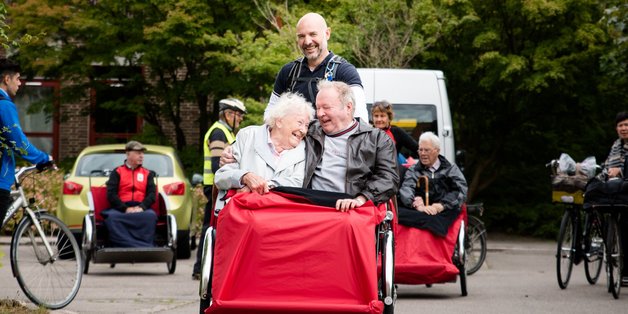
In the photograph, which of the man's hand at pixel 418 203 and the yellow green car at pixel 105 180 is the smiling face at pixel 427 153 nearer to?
the man's hand at pixel 418 203

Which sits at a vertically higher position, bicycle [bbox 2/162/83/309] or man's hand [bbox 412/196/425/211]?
man's hand [bbox 412/196/425/211]

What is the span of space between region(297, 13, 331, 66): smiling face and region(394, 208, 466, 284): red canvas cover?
3.31m

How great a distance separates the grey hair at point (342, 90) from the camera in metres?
7.76

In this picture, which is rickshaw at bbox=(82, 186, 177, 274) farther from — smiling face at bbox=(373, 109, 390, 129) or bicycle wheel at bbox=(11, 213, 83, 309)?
bicycle wheel at bbox=(11, 213, 83, 309)

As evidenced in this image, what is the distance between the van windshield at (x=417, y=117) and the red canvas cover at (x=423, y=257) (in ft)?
16.6

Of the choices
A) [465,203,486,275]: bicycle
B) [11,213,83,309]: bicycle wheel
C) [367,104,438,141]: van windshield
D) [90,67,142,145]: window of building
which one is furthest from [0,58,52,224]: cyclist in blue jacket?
[90,67,142,145]: window of building

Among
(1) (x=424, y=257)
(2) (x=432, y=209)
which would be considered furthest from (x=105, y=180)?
(1) (x=424, y=257)

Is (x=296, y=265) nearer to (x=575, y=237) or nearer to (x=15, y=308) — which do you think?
(x=15, y=308)

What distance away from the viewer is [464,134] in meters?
24.5

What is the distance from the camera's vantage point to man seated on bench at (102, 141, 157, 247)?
1397 cm

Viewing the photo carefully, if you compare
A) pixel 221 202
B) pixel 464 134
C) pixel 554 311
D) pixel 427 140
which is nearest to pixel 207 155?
pixel 427 140

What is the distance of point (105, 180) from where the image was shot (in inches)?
635

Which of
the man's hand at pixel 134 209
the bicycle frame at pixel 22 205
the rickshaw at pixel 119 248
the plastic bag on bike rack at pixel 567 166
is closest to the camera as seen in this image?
the bicycle frame at pixel 22 205

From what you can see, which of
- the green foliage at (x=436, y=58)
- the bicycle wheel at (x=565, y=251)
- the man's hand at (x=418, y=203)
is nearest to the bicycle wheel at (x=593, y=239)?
the bicycle wheel at (x=565, y=251)
